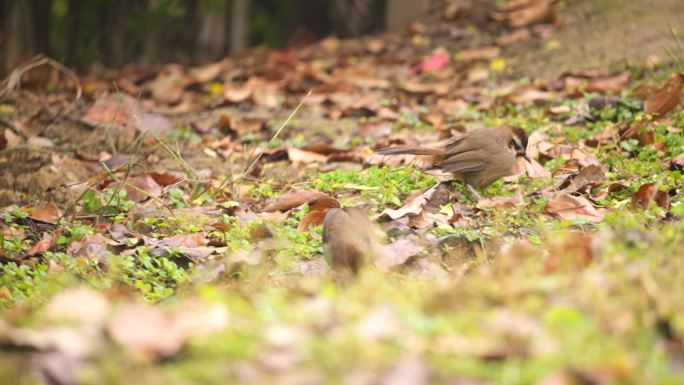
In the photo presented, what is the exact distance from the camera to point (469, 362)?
2.13 metres

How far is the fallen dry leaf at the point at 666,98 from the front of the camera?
552 cm

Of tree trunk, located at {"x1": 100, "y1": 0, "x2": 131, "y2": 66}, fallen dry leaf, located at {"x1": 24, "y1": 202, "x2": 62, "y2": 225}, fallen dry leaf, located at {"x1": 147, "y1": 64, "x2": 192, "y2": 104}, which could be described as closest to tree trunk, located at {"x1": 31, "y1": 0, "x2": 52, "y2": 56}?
tree trunk, located at {"x1": 100, "y1": 0, "x2": 131, "y2": 66}

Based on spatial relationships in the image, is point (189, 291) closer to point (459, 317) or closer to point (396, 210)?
point (396, 210)

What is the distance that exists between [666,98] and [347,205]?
88.2 inches

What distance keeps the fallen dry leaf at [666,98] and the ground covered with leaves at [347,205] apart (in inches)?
0.5

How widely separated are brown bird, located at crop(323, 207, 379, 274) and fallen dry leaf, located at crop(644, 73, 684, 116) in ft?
8.68

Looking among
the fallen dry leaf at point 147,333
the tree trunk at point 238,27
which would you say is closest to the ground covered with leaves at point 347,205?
the fallen dry leaf at point 147,333

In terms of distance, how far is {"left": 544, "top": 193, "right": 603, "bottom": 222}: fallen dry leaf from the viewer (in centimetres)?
429

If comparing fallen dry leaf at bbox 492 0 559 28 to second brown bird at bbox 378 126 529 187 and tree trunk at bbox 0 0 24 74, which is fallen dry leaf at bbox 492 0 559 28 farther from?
tree trunk at bbox 0 0 24 74

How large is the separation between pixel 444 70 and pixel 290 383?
20.3ft

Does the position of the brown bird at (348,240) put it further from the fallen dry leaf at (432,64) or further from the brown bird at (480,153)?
the fallen dry leaf at (432,64)

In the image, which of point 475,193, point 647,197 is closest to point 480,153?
point 475,193

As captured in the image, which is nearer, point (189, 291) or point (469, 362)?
point (469, 362)

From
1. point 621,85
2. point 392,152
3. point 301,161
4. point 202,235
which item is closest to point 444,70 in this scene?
point 621,85
